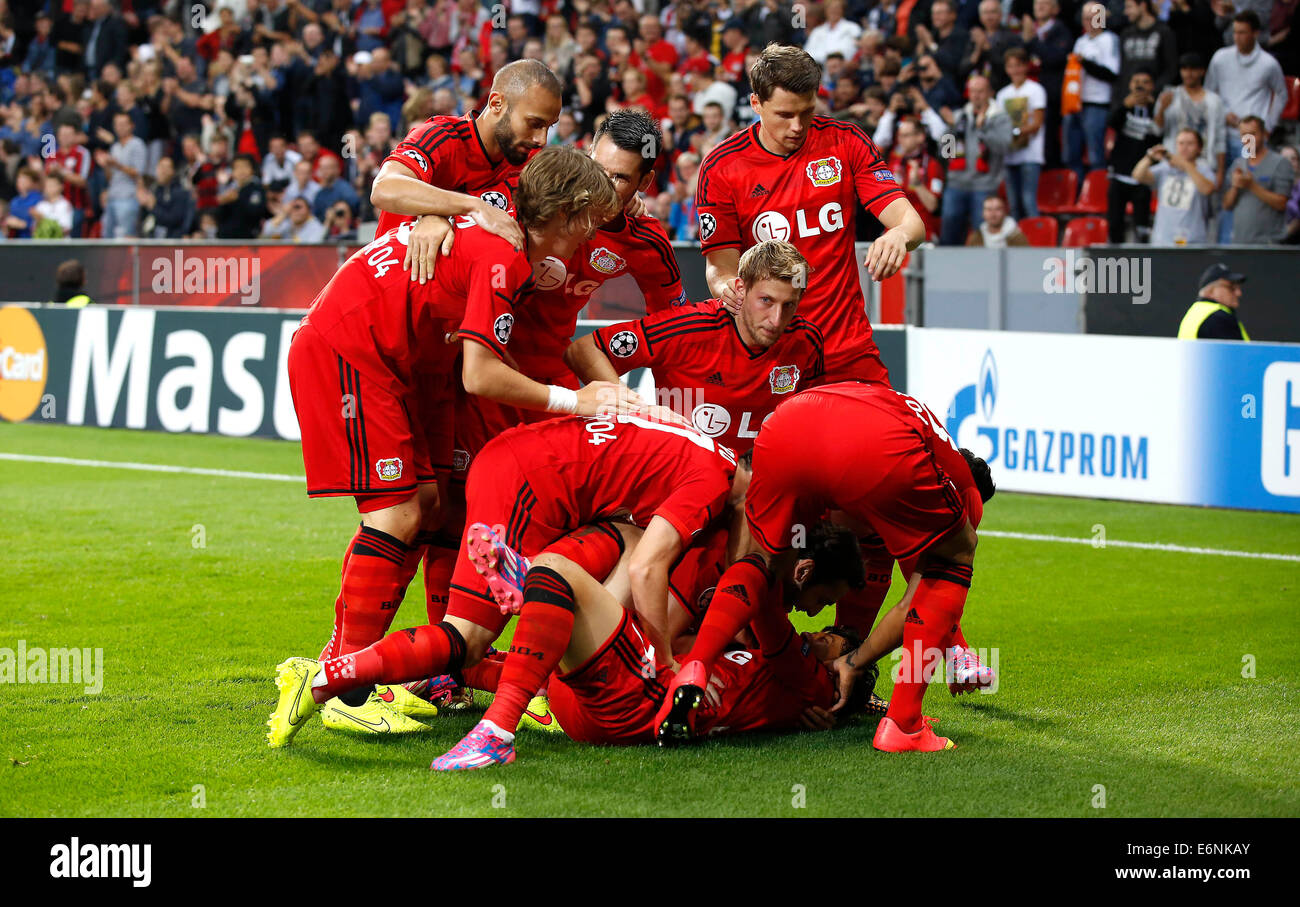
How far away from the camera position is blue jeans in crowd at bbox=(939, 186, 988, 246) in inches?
577

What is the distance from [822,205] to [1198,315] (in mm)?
5511

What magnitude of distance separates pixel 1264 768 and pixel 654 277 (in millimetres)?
3168

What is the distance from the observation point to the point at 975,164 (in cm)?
1455

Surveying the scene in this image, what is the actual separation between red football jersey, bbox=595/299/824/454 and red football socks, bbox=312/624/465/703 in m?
1.52

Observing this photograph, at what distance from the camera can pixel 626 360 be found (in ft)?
19.6

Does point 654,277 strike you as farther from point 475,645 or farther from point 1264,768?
point 1264,768

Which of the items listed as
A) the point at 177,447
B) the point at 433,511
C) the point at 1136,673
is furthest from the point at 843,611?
the point at 177,447

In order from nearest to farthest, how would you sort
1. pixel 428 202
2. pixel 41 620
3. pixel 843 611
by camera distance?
pixel 428 202, pixel 843 611, pixel 41 620

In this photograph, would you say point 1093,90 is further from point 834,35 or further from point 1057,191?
point 834,35

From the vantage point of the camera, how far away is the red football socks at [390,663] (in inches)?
192

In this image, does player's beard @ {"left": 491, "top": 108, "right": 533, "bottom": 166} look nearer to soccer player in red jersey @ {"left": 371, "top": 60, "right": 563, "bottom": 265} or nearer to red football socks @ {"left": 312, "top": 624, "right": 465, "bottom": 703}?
soccer player in red jersey @ {"left": 371, "top": 60, "right": 563, "bottom": 265}


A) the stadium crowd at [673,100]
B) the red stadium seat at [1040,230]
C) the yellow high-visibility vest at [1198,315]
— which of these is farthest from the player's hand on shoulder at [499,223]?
the red stadium seat at [1040,230]

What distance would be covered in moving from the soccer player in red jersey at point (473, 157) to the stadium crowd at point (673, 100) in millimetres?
8758
